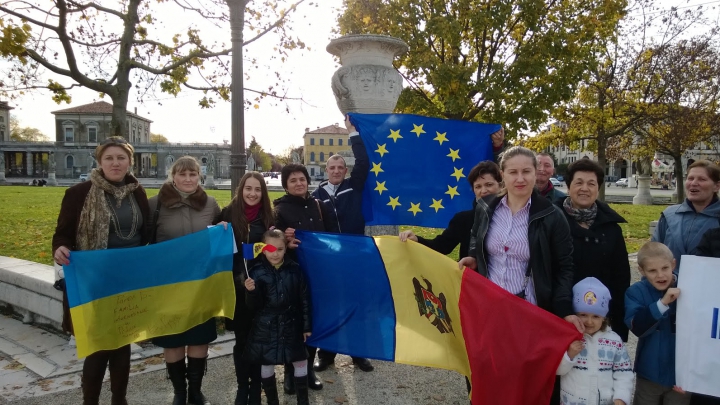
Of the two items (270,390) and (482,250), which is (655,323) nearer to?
(482,250)

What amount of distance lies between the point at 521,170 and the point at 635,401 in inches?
69.6

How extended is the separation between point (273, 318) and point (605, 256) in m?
2.48

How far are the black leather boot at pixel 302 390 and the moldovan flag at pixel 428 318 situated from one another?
372 millimetres

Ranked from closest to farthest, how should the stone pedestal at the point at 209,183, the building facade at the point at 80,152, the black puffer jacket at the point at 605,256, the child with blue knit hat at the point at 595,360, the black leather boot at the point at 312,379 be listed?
the child with blue knit hat at the point at 595,360
the black puffer jacket at the point at 605,256
the black leather boot at the point at 312,379
the stone pedestal at the point at 209,183
the building facade at the point at 80,152

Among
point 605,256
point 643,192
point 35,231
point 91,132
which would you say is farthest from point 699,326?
point 91,132

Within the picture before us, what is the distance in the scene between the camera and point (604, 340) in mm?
2898

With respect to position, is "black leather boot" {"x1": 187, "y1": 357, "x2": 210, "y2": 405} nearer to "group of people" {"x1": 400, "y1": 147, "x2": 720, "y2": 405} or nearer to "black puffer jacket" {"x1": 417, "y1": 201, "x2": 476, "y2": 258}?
"black puffer jacket" {"x1": 417, "y1": 201, "x2": 476, "y2": 258}

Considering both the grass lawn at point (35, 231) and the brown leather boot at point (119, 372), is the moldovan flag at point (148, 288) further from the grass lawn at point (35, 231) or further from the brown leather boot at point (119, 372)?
the grass lawn at point (35, 231)

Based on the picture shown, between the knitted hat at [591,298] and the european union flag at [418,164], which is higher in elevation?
the european union flag at [418,164]

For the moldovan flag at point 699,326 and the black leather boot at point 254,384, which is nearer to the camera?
the moldovan flag at point 699,326

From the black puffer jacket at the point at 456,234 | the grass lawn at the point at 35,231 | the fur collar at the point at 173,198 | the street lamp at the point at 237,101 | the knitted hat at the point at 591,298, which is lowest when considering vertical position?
the grass lawn at the point at 35,231

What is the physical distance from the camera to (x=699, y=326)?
2.90 m

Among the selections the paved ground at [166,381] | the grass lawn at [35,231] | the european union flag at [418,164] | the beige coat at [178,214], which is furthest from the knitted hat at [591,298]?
the grass lawn at [35,231]

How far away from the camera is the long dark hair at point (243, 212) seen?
158 inches
